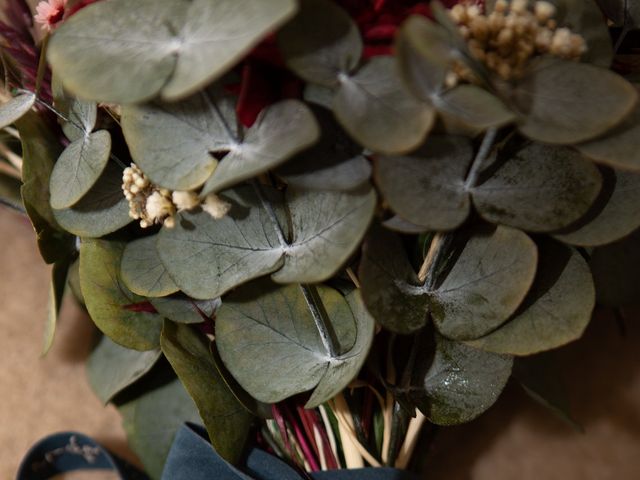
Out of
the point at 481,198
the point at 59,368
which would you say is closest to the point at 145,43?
the point at 481,198

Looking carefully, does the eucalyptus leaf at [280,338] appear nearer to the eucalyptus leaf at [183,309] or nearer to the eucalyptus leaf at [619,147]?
the eucalyptus leaf at [183,309]

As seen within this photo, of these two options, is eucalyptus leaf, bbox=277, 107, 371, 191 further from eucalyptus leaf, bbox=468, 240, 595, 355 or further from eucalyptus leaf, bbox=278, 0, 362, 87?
eucalyptus leaf, bbox=468, 240, 595, 355

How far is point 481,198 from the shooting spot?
35 cm

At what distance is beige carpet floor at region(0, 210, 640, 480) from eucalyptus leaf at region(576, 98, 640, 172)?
412 mm

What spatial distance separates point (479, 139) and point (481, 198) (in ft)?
0.09

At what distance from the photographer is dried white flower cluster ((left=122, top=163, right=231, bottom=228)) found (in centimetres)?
36

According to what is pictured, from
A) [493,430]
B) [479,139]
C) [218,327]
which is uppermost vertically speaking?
[479,139]

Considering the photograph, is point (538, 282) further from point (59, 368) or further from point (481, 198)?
point (59, 368)

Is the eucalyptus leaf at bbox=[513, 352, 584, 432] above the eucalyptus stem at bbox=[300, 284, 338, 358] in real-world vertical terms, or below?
below

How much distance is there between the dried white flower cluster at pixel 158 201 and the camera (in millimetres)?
357

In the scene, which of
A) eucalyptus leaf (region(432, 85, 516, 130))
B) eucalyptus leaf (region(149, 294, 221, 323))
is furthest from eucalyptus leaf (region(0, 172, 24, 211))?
eucalyptus leaf (region(432, 85, 516, 130))

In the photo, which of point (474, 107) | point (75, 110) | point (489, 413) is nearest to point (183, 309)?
point (75, 110)

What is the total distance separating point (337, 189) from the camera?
320 millimetres

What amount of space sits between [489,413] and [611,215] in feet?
1.18
